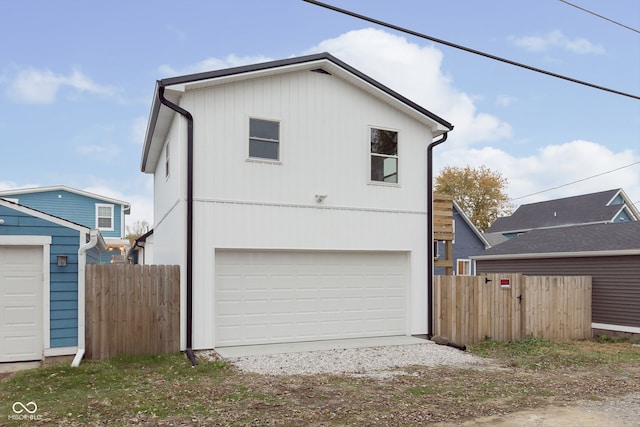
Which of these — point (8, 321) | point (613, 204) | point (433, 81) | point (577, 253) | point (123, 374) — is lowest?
point (123, 374)

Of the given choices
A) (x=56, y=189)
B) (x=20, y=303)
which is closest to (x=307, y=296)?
(x=20, y=303)

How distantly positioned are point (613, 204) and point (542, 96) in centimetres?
1723

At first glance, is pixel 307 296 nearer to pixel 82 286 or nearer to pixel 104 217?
pixel 82 286

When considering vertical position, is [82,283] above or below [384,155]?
below

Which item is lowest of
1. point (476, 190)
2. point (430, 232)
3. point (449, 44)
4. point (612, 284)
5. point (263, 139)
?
point (612, 284)

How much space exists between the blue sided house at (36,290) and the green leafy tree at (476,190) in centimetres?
4405

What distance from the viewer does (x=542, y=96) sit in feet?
66.2

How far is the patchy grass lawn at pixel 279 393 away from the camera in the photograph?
6.03 meters

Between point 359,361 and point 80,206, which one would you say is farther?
point 80,206

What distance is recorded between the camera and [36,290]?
29.8 feet

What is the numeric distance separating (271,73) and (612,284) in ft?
35.9

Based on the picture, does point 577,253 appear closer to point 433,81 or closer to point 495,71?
point 495,71

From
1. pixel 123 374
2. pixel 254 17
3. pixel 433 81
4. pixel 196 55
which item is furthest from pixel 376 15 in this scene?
pixel 433 81

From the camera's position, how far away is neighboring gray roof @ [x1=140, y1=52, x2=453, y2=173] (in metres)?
9.96
